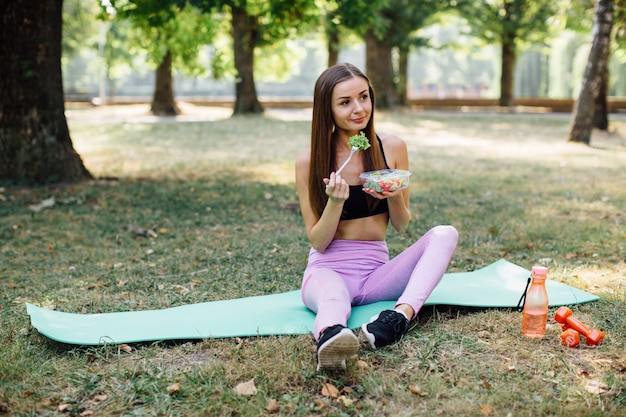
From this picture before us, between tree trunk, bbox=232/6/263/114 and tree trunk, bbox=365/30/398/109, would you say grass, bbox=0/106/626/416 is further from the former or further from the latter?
tree trunk, bbox=365/30/398/109

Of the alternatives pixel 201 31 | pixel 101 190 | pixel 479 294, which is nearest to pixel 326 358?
pixel 479 294

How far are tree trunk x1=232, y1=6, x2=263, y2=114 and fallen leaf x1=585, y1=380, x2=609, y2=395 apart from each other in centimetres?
1746

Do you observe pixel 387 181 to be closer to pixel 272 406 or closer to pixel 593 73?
pixel 272 406

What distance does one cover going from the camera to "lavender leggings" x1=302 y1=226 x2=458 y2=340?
3213 mm

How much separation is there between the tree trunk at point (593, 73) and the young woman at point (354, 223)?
9994 millimetres

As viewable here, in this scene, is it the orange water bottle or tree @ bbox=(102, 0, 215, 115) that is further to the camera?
tree @ bbox=(102, 0, 215, 115)

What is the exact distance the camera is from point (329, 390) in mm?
2701

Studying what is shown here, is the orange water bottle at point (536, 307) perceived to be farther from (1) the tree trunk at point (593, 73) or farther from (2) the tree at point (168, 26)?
(1) the tree trunk at point (593, 73)

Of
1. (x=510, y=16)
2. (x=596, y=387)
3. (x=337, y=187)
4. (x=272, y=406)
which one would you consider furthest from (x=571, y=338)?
(x=510, y=16)

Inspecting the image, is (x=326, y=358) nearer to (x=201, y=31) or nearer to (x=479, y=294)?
(x=479, y=294)

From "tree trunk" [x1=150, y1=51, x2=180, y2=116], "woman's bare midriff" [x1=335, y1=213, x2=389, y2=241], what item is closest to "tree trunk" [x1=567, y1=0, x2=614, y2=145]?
"woman's bare midriff" [x1=335, y1=213, x2=389, y2=241]

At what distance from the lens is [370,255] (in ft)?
11.9

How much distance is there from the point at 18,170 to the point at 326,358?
5.90 meters

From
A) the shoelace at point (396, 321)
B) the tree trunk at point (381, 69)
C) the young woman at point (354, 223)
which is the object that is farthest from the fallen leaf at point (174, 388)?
the tree trunk at point (381, 69)
